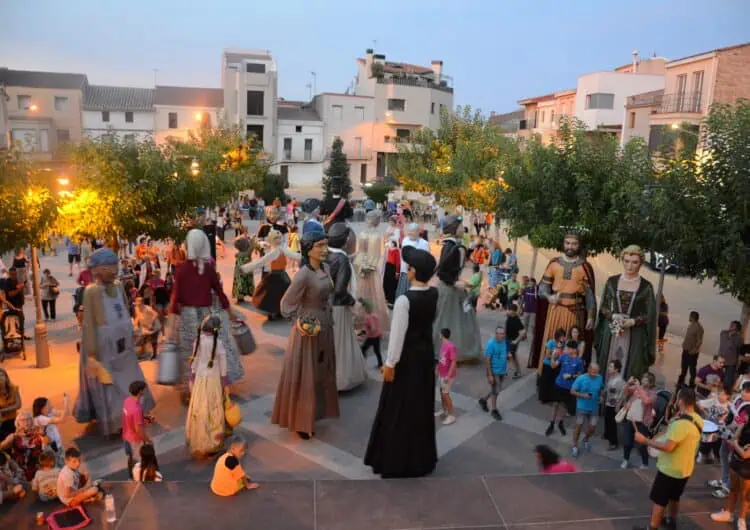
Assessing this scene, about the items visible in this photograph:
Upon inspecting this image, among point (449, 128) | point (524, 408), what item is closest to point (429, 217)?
point (449, 128)

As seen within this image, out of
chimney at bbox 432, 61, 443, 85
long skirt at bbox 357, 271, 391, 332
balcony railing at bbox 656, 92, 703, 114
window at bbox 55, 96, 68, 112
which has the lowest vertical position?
long skirt at bbox 357, 271, 391, 332

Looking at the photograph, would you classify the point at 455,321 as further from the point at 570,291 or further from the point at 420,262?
the point at 420,262

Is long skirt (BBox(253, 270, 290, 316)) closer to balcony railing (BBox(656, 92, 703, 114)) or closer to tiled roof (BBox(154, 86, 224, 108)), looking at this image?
balcony railing (BBox(656, 92, 703, 114))

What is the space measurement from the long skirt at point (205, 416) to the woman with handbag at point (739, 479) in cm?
448

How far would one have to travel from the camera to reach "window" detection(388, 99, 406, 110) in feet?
154

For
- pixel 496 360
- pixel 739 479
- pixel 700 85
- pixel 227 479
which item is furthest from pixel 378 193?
pixel 739 479

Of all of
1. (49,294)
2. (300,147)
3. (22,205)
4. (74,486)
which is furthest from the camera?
(300,147)

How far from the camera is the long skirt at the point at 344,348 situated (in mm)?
8375

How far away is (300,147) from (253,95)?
5177 millimetres

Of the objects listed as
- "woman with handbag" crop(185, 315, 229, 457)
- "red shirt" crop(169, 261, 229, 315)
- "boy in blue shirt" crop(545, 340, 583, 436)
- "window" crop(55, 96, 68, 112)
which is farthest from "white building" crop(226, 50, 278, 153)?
"woman with handbag" crop(185, 315, 229, 457)

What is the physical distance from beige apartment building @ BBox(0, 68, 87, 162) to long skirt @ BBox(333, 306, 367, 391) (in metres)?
38.5

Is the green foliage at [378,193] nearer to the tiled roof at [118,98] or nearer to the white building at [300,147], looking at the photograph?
the white building at [300,147]

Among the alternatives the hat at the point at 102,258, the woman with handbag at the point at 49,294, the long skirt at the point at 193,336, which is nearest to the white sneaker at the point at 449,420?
the long skirt at the point at 193,336

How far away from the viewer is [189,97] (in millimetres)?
44281
